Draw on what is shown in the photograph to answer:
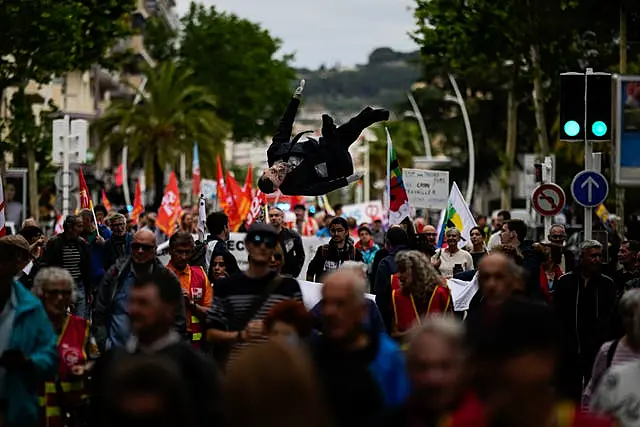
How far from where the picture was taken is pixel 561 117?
2103cm

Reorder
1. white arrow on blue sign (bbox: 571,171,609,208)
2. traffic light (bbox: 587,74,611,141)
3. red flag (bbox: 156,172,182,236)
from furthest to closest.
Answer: red flag (bbox: 156,172,182,236) < white arrow on blue sign (bbox: 571,171,609,208) < traffic light (bbox: 587,74,611,141)

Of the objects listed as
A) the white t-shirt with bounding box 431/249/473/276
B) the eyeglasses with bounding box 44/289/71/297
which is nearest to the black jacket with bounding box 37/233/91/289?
the white t-shirt with bounding box 431/249/473/276

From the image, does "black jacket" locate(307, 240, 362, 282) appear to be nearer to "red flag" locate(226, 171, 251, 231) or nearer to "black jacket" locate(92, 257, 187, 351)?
"black jacket" locate(92, 257, 187, 351)

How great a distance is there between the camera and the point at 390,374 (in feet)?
27.0

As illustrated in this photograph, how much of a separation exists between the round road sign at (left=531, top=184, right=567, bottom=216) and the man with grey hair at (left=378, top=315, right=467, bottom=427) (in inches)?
A: 640

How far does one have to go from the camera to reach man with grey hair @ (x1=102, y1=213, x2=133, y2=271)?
1833cm

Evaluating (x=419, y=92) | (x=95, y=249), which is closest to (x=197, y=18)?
(x=419, y=92)

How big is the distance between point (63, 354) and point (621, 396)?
3.78 m

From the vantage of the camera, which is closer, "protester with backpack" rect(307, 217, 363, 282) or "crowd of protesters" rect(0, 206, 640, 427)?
"crowd of protesters" rect(0, 206, 640, 427)

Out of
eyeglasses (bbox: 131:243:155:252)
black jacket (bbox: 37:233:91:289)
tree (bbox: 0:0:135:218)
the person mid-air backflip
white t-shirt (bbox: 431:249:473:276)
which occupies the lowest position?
white t-shirt (bbox: 431:249:473:276)

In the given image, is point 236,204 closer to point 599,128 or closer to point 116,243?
point 599,128

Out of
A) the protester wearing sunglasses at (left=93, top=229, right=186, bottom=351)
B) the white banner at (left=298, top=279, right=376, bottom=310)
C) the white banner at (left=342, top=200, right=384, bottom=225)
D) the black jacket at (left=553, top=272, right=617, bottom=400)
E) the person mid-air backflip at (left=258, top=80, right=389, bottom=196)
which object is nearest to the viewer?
the protester wearing sunglasses at (left=93, top=229, right=186, bottom=351)

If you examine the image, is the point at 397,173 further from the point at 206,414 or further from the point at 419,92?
the point at 419,92

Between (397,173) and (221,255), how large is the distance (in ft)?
28.5
